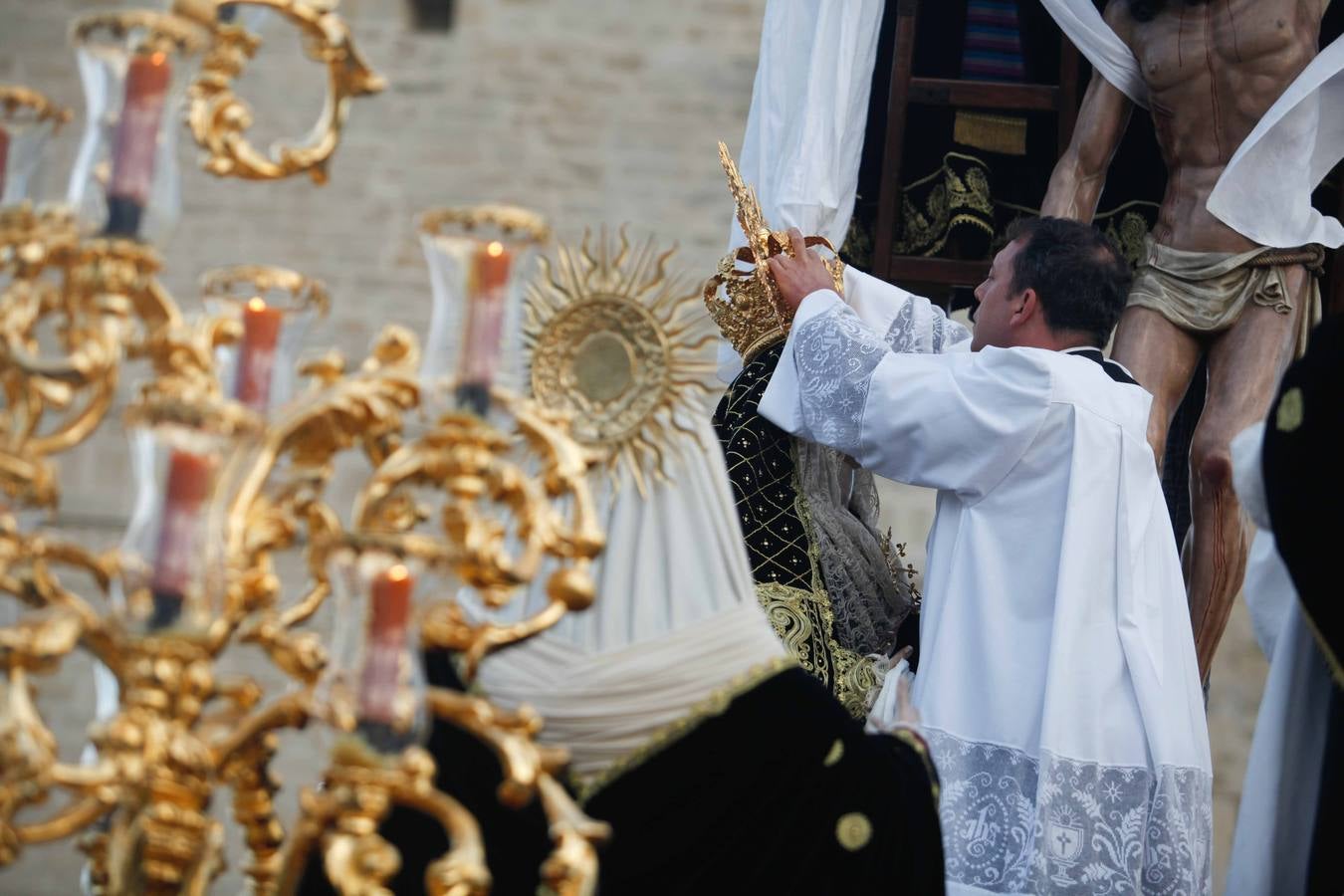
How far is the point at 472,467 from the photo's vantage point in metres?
2.66

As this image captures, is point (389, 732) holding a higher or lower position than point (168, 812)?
higher

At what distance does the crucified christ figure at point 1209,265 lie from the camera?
5.18 metres

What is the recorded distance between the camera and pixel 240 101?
3092mm

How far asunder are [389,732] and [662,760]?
617 mm

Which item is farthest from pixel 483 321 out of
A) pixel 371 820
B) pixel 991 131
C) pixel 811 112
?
pixel 991 131

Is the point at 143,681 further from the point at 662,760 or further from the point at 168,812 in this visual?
the point at 662,760

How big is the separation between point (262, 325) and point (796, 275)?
1.82 meters

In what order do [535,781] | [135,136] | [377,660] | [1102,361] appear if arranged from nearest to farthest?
[377,660] < [535,781] < [135,136] < [1102,361]

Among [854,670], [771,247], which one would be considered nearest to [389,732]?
[854,670]

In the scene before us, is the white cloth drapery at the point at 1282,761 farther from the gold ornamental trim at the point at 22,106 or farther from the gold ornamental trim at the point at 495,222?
the gold ornamental trim at the point at 22,106

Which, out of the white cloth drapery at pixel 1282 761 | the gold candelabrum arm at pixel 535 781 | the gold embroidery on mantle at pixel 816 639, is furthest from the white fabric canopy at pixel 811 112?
the gold candelabrum arm at pixel 535 781

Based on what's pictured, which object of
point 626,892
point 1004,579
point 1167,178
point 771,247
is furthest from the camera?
point 1167,178

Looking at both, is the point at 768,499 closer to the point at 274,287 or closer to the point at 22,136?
the point at 274,287

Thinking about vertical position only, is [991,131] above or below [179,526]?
above
